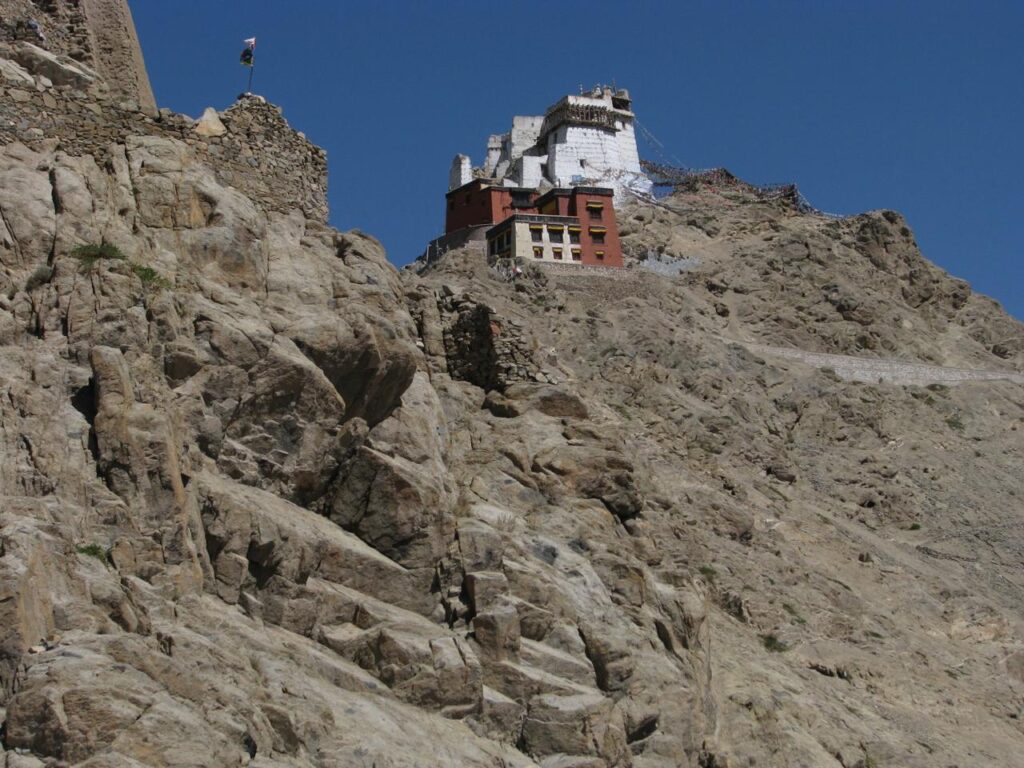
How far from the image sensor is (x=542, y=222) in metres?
75.9

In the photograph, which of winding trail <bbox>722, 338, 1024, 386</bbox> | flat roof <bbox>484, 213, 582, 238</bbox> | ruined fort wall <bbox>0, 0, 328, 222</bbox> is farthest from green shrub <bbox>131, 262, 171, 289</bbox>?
flat roof <bbox>484, 213, 582, 238</bbox>

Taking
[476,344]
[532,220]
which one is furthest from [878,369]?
[476,344]

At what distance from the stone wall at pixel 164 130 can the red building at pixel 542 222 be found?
129 feet

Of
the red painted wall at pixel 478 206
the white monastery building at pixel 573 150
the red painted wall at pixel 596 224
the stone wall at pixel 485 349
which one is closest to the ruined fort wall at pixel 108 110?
the stone wall at pixel 485 349

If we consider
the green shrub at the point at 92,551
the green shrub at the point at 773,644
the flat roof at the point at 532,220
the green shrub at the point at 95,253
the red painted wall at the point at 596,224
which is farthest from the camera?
the red painted wall at the point at 596,224

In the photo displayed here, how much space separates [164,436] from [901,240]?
74.3 metres

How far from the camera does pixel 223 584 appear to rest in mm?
22844

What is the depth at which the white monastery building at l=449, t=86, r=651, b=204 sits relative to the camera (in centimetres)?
9800

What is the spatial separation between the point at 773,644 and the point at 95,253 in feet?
67.8

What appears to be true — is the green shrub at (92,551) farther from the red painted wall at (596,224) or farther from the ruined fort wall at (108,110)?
the red painted wall at (596,224)

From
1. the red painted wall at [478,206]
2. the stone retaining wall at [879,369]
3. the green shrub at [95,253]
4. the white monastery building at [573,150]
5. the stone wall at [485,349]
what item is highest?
the white monastery building at [573,150]

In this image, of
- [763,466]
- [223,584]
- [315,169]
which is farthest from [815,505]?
[223,584]

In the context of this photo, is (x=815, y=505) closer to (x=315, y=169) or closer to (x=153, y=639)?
(x=315, y=169)

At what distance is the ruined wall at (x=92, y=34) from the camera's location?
29797mm
